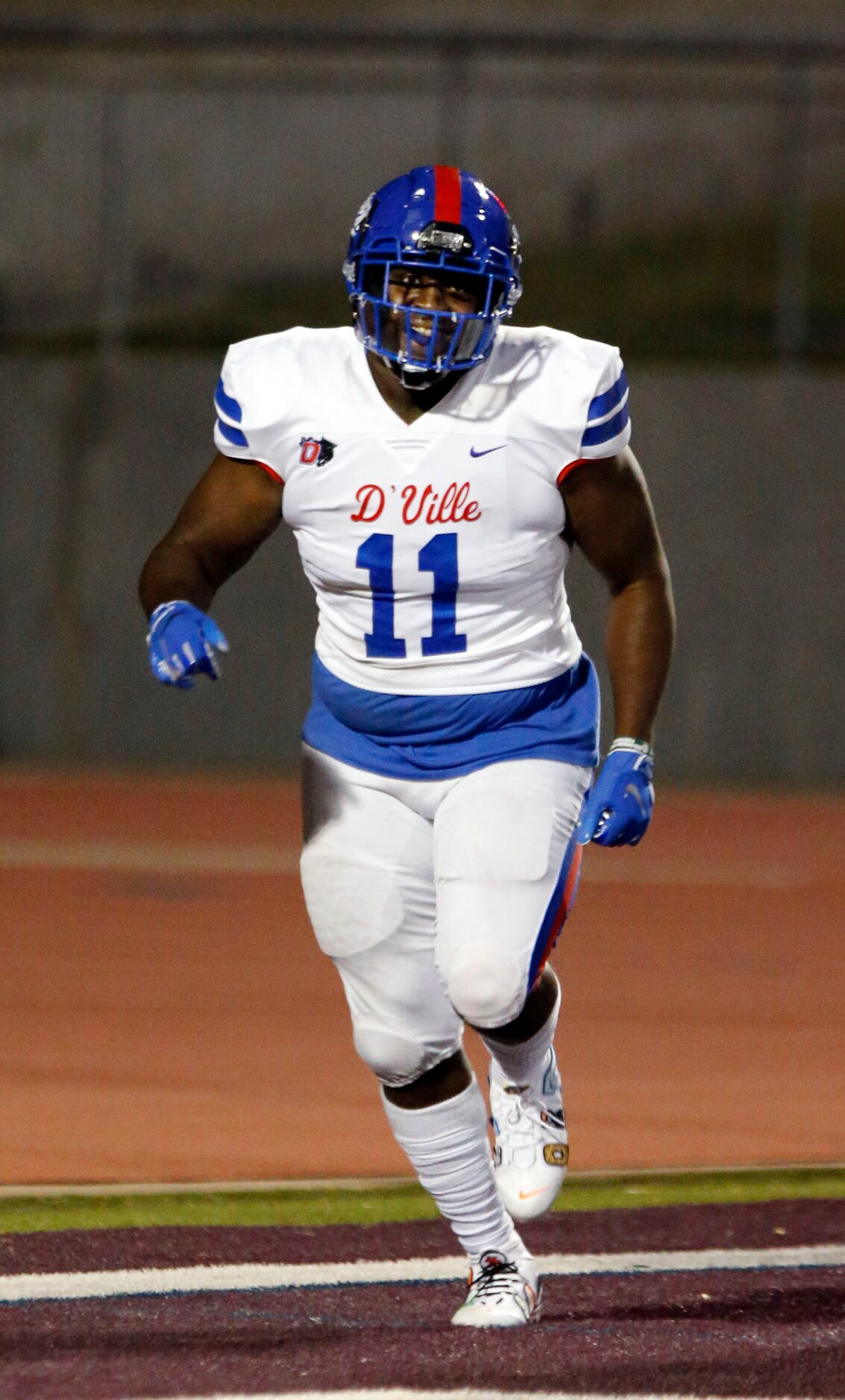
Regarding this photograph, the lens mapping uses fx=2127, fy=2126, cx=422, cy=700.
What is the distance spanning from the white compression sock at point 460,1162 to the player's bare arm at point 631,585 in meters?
0.79

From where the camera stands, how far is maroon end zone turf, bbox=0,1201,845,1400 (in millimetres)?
3643

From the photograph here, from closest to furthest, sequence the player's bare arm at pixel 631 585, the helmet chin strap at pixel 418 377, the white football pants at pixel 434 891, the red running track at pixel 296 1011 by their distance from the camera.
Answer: the white football pants at pixel 434 891 → the helmet chin strap at pixel 418 377 → the player's bare arm at pixel 631 585 → the red running track at pixel 296 1011

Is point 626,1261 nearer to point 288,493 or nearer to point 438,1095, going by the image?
point 438,1095

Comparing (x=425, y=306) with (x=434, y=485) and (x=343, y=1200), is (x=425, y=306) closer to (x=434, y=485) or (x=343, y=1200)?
(x=434, y=485)

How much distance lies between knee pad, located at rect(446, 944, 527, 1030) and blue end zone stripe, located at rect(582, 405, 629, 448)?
95 cm

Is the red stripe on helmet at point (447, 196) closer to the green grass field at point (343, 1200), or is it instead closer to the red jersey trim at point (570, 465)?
the red jersey trim at point (570, 465)

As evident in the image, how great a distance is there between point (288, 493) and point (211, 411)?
11385 millimetres

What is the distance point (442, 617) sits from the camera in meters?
3.97

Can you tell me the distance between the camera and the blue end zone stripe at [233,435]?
13.2 ft

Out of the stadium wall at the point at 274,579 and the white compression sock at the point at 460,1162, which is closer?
the white compression sock at the point at 460,1162

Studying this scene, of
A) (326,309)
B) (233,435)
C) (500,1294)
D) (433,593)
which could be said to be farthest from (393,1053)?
(326,309)

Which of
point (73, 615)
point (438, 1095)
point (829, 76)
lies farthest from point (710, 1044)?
point (829, 76)

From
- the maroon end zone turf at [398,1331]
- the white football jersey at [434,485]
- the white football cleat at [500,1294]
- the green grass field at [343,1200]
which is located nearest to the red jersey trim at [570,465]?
the white football jersey at [434,485]

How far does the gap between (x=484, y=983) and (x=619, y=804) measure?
0.45 metres
